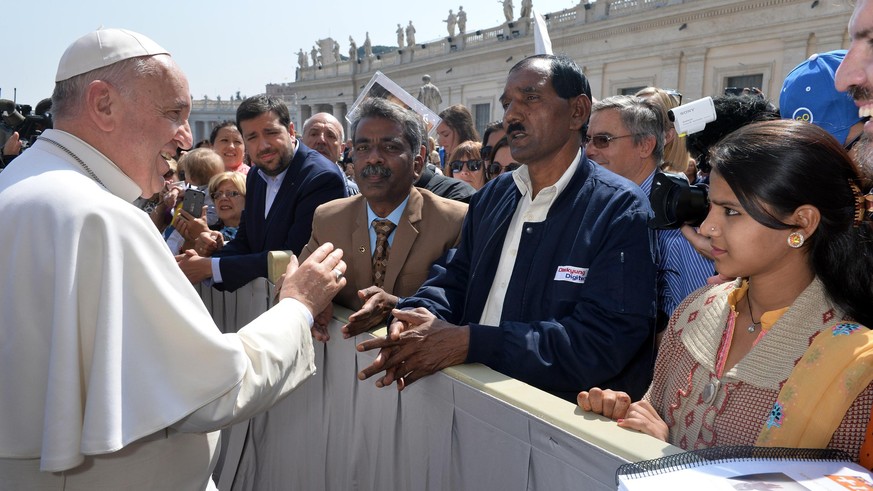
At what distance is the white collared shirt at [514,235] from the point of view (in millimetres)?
2434

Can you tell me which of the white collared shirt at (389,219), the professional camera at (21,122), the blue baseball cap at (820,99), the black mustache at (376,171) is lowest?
the white collared shirt at (389,219)

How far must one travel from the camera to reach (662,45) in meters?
26.5

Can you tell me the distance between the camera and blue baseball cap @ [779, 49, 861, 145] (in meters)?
Answer: 2.64

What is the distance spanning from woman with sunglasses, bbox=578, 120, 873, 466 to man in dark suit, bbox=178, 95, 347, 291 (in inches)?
102

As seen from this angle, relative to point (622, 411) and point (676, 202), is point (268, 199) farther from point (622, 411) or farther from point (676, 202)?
point (622, 411)

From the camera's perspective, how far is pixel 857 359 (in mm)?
1404

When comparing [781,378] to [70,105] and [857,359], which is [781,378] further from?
[70,105]

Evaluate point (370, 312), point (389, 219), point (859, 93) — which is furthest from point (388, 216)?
point (859, 93)

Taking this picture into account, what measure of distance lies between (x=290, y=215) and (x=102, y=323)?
2439 mm

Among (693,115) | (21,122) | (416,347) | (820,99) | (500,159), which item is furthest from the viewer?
(21,122)

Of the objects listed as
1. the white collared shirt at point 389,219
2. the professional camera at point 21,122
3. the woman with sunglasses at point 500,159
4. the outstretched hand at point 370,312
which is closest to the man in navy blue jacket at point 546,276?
the outstretched hand at point 370,312

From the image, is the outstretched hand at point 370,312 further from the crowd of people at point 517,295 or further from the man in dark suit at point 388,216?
the man in dark suit at point 388,216

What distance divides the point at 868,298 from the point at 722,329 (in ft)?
1.17

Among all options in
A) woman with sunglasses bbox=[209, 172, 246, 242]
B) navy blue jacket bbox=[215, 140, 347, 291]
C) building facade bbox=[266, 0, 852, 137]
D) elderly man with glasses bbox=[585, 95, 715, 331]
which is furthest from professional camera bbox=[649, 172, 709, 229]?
building facade bbox=[266, 0, 852, 137]
